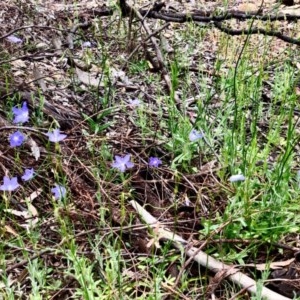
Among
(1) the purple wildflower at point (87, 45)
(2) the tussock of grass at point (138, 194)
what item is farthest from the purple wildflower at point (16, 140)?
(1) the purple wildflower at point (87, 45)

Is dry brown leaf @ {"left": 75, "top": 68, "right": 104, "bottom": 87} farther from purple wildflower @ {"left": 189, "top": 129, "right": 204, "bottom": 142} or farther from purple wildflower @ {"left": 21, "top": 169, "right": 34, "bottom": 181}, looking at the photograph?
purple wildflower @ {"left": 21, "top": 169, "right": 34, "bottom": 181}

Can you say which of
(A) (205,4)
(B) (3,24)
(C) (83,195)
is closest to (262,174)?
(C) (83,195)

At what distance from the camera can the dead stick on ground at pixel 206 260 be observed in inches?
61.9

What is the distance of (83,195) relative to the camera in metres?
1.95

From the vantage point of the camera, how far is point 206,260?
1669 mm

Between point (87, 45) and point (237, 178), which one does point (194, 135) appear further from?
point (87, 45)

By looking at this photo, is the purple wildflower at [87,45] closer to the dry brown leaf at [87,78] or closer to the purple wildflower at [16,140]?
the dry brown leaf at [87,78]

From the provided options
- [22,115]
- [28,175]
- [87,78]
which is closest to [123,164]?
[28,175]

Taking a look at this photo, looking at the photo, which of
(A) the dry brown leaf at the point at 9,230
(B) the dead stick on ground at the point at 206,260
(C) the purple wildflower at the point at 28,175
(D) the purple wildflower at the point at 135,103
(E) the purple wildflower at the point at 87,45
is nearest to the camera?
(B) the dead stick on ground at the point at 206,260

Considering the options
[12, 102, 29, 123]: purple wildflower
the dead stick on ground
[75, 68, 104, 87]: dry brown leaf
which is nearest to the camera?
the dead stick on ground

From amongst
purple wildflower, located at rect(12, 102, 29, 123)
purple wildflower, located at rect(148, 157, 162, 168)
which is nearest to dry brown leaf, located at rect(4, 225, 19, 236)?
purple wildflower, located at rect(12, 102, 29, 123)

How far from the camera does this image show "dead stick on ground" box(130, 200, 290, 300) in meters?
1.57

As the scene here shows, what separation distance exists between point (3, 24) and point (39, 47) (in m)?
0.34

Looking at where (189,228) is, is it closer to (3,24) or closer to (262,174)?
(262,174)
